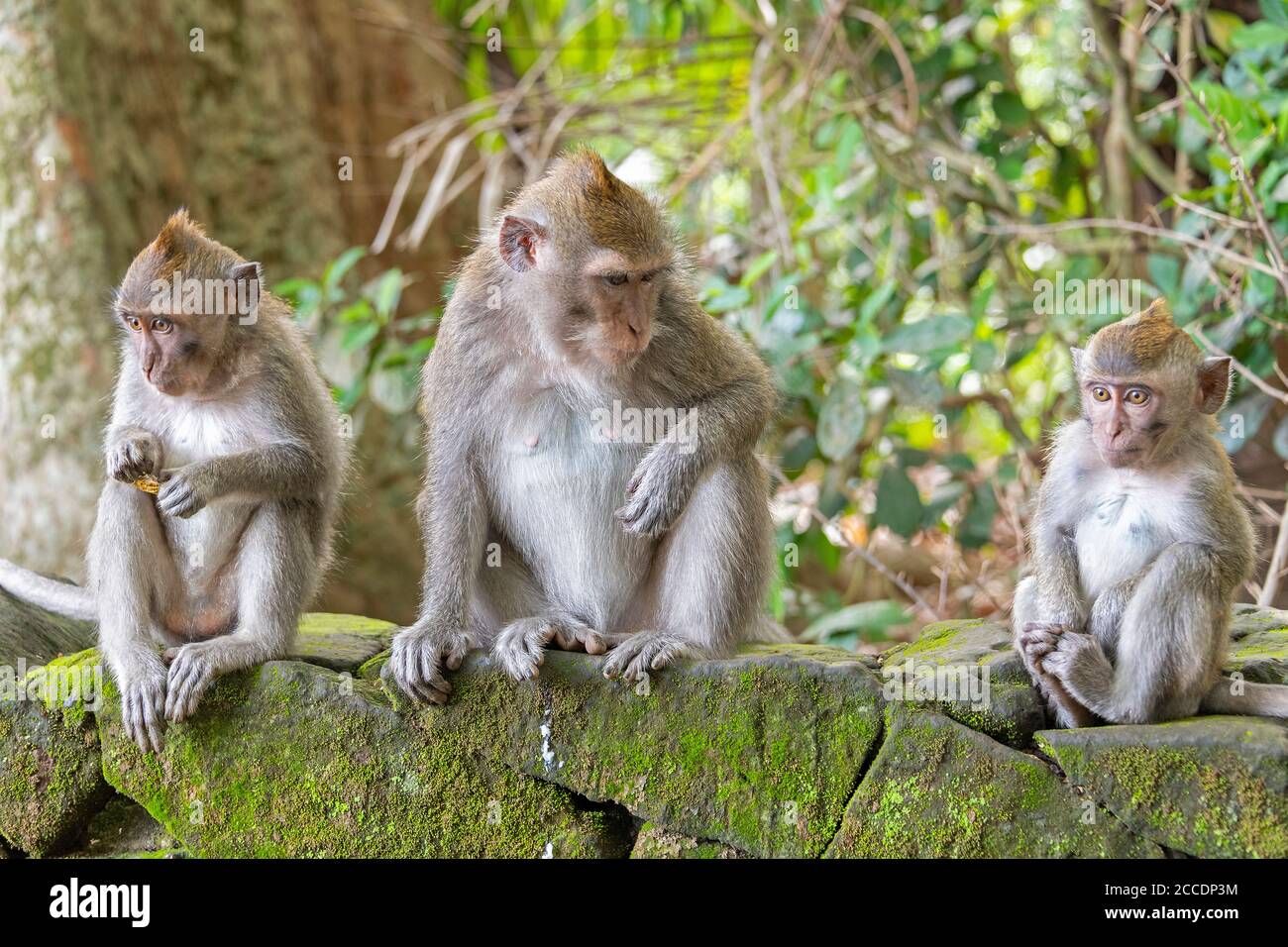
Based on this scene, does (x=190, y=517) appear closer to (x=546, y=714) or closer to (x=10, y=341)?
(x=546, y=714)

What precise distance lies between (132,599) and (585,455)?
1.99m

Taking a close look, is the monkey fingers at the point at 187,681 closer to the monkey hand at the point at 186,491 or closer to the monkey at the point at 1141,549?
the monkey hand at the point at 186,491

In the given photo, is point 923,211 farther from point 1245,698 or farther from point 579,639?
point 1245,698

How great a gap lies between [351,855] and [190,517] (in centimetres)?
159

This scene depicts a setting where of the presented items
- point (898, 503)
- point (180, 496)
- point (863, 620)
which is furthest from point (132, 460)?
point (898, 503)

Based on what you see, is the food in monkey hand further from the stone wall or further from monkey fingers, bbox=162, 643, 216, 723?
the stone wall

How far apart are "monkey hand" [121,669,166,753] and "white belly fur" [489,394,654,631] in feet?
5.20

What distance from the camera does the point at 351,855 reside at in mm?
5652

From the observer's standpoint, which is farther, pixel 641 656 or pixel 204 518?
pixel 204 518

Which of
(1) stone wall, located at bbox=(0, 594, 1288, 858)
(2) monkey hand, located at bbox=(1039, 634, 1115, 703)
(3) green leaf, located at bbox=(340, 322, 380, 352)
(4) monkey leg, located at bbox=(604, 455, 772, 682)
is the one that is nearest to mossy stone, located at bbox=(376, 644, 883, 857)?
(1) stone wall, located at bbox=(0, 594, 1288, 858)

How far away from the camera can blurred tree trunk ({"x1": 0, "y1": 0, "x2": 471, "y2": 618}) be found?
995cm

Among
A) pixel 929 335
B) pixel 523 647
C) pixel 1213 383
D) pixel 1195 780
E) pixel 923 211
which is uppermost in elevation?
pixel 923 211

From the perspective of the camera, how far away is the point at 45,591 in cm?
685

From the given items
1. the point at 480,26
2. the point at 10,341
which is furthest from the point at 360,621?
the point at 480,26
